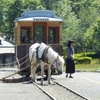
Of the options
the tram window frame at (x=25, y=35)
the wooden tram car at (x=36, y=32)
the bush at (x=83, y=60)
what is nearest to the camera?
the wooden tram car at (x=36, y=32)

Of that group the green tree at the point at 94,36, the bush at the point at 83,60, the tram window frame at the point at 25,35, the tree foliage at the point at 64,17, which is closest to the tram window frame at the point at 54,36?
the tram window frame at the point at 25,35

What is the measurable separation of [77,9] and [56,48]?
71573mm

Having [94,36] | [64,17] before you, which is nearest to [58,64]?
Result: [94,36]

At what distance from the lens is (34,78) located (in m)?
21.3

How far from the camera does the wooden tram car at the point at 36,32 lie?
22844mm

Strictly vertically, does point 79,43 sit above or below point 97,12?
below

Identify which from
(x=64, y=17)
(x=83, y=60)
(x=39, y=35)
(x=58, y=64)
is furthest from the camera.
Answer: (x=64, y=17)

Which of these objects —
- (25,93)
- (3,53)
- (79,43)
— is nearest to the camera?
(25,93)

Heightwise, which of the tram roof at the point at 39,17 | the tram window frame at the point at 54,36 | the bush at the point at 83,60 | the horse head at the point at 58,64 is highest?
the tram roof at the point at 39,17

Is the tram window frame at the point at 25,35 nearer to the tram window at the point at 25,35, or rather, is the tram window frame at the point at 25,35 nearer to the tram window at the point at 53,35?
the tram window at the point at 25,35

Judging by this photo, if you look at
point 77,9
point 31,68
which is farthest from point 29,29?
point 77,9

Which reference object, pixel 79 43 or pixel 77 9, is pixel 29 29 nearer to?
pixel 79 43

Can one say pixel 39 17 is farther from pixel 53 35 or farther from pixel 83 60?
pixel 83 60

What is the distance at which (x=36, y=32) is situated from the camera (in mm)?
23266
